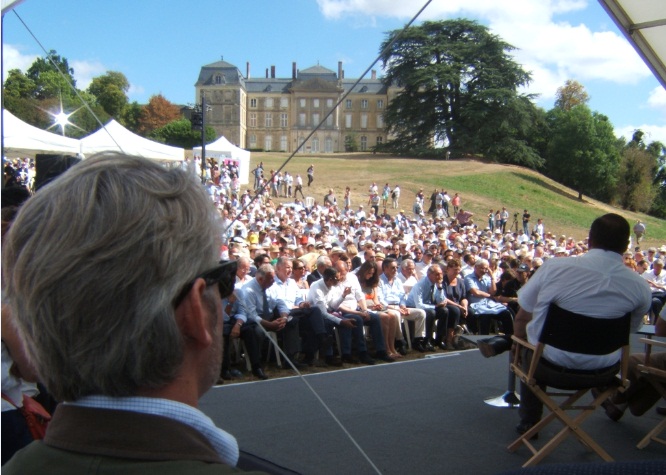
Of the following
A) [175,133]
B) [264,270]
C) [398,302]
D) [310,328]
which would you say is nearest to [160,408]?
[264,270]

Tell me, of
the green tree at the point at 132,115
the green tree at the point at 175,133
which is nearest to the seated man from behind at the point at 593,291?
the green tree at the point at 132,115

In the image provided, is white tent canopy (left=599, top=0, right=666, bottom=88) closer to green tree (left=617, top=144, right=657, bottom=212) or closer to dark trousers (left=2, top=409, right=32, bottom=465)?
dark trousers (left=2, top=409, right=32, bottom=465)

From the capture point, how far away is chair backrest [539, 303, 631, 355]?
3527 mm

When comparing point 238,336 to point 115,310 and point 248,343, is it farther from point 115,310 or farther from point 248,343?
point 115,310

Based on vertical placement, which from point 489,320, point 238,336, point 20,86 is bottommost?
point 489,320

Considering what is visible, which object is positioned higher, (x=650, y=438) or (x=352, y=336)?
(x=650, y=438)

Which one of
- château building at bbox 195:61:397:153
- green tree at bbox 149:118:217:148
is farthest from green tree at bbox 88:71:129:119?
château building at bbox 195:61:397:153

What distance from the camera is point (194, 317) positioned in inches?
35.5

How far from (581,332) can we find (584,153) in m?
57.2

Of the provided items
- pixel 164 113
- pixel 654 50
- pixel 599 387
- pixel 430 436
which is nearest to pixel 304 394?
pixel 430 436

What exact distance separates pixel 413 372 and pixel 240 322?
1.92m

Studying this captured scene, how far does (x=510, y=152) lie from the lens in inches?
2237

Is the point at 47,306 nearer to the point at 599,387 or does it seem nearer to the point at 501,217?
the point at 599,387

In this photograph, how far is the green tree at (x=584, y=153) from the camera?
5369 cm
